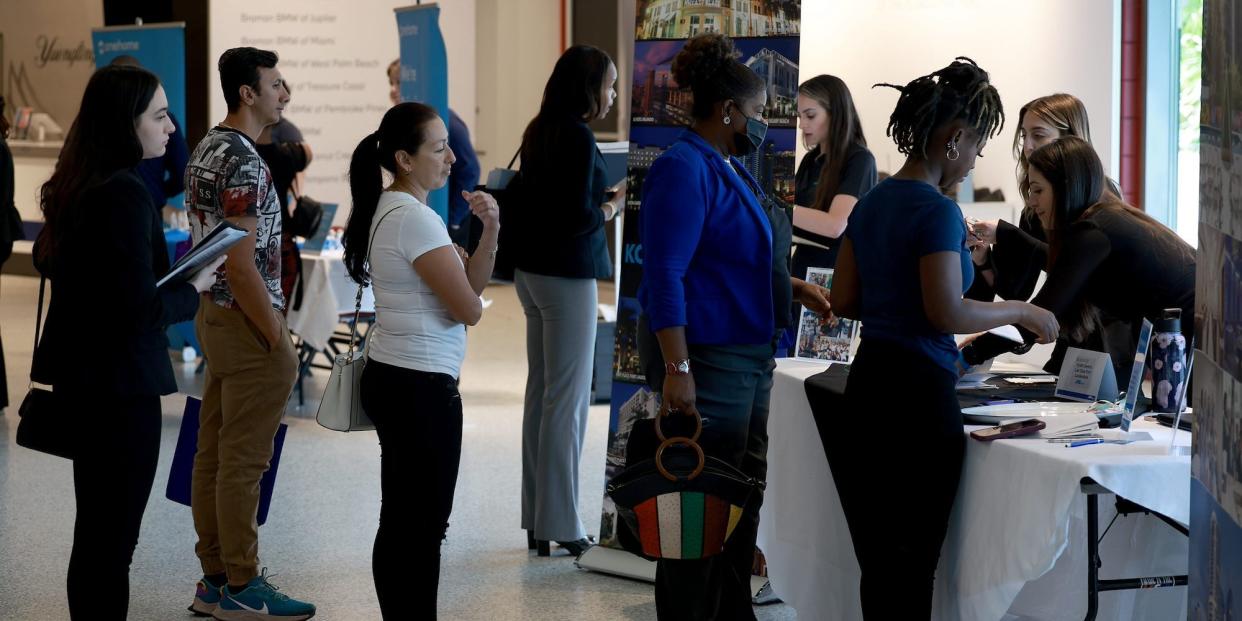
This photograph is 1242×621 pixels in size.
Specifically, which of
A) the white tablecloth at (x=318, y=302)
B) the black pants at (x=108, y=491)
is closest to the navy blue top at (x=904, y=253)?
the black pants at (x=108, y=491)

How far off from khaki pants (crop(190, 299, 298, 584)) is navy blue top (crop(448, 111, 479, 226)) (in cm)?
331

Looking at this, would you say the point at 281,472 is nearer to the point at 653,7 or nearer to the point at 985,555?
the point at 653,7

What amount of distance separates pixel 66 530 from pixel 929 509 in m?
3.17

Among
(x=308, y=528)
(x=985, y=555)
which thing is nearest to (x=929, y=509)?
(x=985, y=555)

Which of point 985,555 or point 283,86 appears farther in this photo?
point 283,86

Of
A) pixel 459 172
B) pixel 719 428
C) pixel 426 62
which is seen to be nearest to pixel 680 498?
pixel 719 428

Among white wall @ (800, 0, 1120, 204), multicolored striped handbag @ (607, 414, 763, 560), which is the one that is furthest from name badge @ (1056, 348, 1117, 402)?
white wall @ (800, 0, 1120, 204)

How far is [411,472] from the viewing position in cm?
273

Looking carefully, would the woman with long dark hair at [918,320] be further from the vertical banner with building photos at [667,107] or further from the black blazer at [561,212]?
the black blazer at [561,212]

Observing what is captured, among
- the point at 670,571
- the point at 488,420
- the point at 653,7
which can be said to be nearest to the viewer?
the point at 670,571

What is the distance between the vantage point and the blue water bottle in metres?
2.74

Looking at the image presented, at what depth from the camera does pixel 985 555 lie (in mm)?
2582

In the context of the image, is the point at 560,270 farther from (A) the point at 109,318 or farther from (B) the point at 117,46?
(B) the point at 117,46

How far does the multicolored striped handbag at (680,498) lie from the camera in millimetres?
2691
